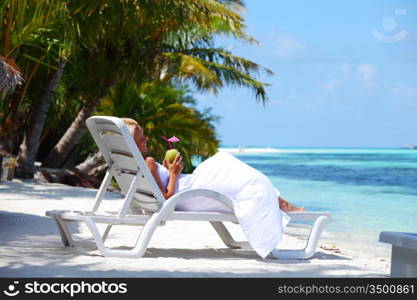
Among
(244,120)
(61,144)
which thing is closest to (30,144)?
(61,144)

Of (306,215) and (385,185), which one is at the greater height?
(306,215)

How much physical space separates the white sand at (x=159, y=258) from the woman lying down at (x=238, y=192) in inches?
8.8

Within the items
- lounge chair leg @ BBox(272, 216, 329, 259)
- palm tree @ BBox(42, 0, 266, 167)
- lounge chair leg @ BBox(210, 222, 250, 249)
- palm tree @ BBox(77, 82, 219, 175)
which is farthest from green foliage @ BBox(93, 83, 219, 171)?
lounge chair leg @ BBox(272, 216, 329, 259)

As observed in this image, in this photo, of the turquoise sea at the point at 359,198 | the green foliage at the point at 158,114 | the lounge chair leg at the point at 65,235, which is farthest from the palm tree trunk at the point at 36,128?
the lounge chair leg at the point at 65,235

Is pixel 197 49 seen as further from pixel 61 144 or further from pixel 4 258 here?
pixel 4 258

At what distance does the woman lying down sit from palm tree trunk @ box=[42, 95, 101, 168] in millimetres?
11637

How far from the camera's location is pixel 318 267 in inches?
225

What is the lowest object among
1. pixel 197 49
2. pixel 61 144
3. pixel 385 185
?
pixel 385 185

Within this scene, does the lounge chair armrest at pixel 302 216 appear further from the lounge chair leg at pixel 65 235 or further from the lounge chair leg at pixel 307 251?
the lounge chair leg at pixel 65 235

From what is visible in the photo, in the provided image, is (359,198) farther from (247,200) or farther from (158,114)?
(247,200)

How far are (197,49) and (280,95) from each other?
59858 mm

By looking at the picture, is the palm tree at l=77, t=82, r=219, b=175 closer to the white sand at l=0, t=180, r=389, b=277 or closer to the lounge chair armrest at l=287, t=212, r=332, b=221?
the white sand at l=0, t=180, r=389, b=277

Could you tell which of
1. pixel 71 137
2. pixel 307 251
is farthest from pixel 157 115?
pixel 307 251

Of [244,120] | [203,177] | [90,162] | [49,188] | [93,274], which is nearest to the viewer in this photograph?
[93,274]
